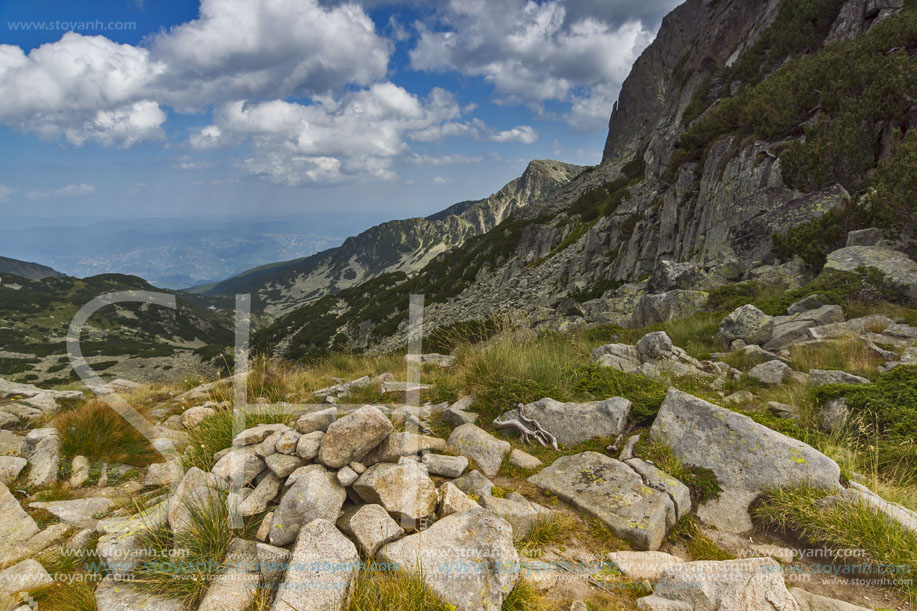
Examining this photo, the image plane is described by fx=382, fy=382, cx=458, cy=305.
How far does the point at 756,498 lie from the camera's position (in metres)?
4.12

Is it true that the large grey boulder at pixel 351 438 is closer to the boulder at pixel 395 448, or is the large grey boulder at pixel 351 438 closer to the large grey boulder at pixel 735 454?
the boulder at pixel 395 448

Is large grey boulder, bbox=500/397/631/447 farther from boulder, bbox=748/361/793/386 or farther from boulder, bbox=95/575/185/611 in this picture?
boulder, bbox=95/575/185/611

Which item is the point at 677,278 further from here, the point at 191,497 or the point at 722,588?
the point at 191,497

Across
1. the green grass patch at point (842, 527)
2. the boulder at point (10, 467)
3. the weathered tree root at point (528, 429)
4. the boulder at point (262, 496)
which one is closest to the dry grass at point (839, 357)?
the green grass patch at point (842, 527)

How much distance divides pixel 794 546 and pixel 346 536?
4259 mm

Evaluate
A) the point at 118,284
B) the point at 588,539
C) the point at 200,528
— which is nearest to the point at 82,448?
the point at 200,528

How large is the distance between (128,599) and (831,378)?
32.4 ft

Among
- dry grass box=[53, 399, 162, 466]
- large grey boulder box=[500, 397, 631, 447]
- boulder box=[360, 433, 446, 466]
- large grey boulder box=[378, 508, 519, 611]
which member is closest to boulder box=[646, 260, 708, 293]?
large grey boulder box=[500, 397, 631, 447]

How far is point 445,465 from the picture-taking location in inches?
181

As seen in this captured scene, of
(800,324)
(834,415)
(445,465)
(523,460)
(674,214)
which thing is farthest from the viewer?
(674,214)

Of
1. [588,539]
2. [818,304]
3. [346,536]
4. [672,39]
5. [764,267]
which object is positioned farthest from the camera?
[672,39]

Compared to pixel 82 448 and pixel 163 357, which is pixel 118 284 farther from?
pixel 82 448

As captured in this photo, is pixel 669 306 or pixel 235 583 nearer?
pixel 235 583

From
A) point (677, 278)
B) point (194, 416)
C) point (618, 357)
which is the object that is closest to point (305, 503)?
point (194, 416)
